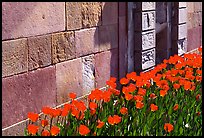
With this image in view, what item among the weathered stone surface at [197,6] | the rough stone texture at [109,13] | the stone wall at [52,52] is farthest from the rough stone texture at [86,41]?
the weathered stone surface at [197,6]

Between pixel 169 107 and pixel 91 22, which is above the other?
pixel 91 22

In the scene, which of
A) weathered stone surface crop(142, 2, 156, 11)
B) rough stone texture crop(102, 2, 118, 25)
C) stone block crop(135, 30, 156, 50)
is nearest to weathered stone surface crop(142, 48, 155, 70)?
stone block crop(135, 30, 156, 50)

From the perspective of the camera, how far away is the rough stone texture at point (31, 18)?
3.95 m

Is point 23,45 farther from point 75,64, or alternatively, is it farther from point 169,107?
point 169,107

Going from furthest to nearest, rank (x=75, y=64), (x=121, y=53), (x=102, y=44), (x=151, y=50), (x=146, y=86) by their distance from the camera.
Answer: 1. (x=151, y=50)
2. (x=121, y=53)
3. (x=102, y=44)
4. (x=75, y=64)
5. (x=146, y=86)

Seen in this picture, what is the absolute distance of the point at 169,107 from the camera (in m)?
3.95

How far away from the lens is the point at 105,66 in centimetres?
561

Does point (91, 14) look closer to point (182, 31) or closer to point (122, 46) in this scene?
point (122, 46)

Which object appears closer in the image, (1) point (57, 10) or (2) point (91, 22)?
(1) point (57, 10)

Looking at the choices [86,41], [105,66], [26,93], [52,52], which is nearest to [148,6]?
[105,66]

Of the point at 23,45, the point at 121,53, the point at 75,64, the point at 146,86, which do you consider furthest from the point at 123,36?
the point at 23,45

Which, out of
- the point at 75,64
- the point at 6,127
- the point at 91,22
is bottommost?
the point at 6,127

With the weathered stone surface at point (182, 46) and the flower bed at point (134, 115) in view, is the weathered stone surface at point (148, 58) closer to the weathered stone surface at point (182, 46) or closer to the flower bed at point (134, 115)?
the weathered stone surface at point (182, 46)

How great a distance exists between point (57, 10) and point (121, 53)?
1.56 meters
